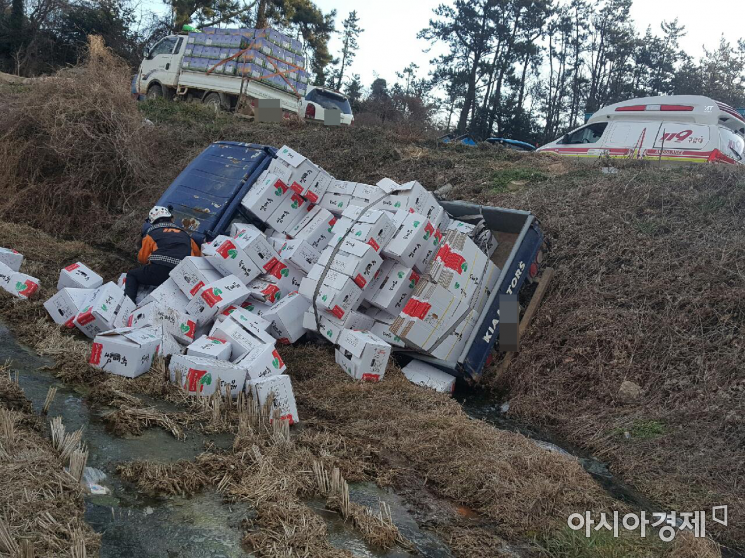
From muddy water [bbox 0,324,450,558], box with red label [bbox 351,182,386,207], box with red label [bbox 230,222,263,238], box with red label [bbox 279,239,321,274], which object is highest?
box with red label [bbox 351,182,386,207]

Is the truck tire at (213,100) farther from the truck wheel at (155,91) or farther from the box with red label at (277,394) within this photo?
the box with red label at (277,394)

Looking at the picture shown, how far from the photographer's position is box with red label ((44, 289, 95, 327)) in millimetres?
5648

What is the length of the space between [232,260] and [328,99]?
1138cm

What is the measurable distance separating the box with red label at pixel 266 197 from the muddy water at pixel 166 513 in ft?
10.9

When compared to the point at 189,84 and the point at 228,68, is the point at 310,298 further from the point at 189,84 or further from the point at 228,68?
the point at 189,84

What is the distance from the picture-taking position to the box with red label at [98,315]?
18.2ft

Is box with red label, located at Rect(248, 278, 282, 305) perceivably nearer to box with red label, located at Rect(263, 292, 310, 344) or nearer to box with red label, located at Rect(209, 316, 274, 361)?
box with red label, located at Rect(263, 292, 310, 344)

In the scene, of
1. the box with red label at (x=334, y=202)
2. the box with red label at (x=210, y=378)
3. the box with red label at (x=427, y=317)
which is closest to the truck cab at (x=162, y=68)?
the box with red label at (x=334, y=202)

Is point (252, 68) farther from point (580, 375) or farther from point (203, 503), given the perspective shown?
point (203, 503)

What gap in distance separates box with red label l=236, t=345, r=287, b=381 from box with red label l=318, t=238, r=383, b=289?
3.29 feet

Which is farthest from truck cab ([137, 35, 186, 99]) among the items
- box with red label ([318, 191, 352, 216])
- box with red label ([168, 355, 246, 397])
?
box with red label ([168, 355, 246, 397])

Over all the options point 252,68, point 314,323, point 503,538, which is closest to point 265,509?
point 503,538

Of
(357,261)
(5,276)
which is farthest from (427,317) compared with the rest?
(5,276)

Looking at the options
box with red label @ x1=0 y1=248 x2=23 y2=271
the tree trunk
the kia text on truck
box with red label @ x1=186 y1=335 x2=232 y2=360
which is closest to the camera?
box with red label @ x1=186 y1=335 x2=232 y2=360
